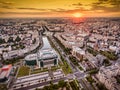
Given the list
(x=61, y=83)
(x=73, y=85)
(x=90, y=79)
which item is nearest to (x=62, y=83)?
(x=61, y=83)

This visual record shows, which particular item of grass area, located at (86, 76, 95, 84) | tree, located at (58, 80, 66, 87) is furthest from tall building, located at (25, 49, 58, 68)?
grass area, located at (86, 76, 95, 84)

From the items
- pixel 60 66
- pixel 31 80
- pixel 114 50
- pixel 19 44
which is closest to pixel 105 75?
pixel 60 66

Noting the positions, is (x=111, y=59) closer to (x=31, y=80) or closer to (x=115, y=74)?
(x=115, y=74)

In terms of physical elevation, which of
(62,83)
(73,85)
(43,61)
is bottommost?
(73,85)

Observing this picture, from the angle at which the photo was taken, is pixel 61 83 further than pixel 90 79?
No

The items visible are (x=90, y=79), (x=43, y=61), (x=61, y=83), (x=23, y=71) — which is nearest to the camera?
(x=61, y=83)

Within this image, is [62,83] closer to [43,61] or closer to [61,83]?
[61,83]

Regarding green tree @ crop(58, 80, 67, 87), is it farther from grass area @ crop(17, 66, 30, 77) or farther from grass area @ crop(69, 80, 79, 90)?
grass area @ crop(17, 66, 30, 77)

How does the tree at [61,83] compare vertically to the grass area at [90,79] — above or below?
above

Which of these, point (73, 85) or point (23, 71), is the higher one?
point (23, 71)

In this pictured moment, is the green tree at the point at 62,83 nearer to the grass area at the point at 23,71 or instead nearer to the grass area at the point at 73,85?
the grass area at the point at 73,85

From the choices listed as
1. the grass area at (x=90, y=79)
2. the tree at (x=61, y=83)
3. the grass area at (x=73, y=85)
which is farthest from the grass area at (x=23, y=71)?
the grass area at (x=90, y=79)

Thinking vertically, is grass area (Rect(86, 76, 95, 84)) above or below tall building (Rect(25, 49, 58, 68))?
below
